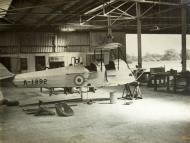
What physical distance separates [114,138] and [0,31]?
2287 cm

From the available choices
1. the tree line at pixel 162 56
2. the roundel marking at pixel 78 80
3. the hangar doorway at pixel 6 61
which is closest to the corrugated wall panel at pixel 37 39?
the hangar doorway at pixel 6 61

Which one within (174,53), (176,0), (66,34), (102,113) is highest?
(176,0)

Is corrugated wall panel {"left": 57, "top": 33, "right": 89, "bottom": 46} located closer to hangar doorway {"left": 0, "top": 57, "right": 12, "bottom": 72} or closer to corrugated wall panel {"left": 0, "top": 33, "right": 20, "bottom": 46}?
corrugated wall panel {"left": 0, "top": 33, "right": 20, "bottom": 46}

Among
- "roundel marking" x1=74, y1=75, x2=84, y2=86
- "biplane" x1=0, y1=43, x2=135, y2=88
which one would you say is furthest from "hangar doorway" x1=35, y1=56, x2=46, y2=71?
"roundel marking" x1=74, y1=75, x2=84, y2=86

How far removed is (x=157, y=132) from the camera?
6648 mm

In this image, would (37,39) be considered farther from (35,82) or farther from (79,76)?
(35,82)

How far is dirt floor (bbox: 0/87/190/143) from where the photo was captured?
6287mm

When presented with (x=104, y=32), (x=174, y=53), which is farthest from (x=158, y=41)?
(x=104, y=32)

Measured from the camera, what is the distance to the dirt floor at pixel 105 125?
6287 mm

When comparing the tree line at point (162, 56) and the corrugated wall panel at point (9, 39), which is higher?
the corrugated wall panel at point (9, 39)

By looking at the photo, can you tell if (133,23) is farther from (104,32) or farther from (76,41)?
(76,41)

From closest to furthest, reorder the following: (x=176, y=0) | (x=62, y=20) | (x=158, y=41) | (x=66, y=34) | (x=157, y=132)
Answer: (x=157, y=132), (x=176, y=0), (x=62, y=20), (x=66, y=34), (x=158, y=41)

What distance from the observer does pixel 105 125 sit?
7.56m

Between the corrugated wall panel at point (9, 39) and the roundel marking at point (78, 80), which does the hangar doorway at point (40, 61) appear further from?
the roundel marking at point (78, 80)
